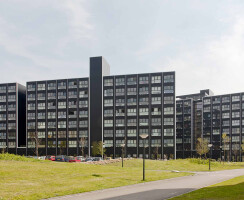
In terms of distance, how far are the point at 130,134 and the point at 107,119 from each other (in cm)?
1062

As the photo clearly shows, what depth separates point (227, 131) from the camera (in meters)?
133

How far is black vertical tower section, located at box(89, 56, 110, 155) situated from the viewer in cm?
12119

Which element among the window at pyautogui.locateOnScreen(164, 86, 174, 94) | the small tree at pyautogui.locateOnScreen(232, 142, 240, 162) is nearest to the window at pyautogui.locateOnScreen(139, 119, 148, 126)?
the window at pyautogui.locateOnScreen(164, 86, 174, 94)

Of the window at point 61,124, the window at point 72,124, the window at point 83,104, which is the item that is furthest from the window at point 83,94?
the window at point 61,124

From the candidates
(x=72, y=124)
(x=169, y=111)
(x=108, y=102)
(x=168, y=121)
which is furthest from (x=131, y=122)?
(x=72, y=124)

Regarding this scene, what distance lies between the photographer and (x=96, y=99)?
122 m

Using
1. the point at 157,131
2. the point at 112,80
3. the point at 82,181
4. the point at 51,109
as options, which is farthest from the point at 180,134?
the point at 82,181

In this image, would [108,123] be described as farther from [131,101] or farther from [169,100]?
[169,100]

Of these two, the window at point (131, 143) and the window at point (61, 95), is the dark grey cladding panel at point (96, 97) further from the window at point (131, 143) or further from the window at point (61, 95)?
the window at point (131, 143)

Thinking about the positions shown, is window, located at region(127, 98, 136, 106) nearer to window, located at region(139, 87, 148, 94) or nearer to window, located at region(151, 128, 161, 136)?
window, located at region(139, 87, 148, 94)

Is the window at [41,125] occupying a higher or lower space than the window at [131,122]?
lower

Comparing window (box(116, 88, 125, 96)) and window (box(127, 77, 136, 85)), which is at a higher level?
window (box(127, 77, 136, 85))

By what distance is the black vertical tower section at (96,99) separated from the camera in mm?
121188

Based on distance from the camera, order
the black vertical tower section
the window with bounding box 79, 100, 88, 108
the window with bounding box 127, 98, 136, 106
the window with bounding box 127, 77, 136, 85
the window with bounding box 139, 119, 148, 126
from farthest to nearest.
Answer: the window with bounding box 79, 100, 88, 108 → the black vertical tower section → the window with bounding box 127, 77, 136, 85 → the window with bounding box 127, 98, 136, 106 → the window with bounding box 139, 119, 148, 126
